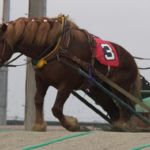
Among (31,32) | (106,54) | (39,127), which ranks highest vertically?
(31,32)

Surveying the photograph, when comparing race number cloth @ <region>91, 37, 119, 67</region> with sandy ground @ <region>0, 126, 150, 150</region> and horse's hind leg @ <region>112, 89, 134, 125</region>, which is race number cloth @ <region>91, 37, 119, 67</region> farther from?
sandy ground @ <region>0, 126, 150, 150</region>

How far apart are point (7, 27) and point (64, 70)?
99cm

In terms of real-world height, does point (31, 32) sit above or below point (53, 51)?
above

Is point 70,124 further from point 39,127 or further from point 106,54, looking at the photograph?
point 106,54

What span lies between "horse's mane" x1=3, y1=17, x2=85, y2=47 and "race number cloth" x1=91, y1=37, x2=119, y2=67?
0.69 metres

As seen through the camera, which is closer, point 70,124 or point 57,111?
point 57,111

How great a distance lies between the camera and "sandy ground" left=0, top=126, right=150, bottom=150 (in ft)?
17.7

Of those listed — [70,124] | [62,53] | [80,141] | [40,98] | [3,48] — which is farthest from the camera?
[40,98]

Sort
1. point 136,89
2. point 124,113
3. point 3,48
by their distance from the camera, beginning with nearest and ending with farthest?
point 3,48 < point 124,113 < point 136,89

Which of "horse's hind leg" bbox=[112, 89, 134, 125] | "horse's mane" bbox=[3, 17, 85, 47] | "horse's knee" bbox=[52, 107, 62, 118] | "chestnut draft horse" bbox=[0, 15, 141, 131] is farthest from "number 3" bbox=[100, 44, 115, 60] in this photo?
"horse's knee" bbox=[52, 107, 62, 118]

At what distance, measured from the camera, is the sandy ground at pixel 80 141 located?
5.39 m

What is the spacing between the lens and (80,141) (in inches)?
225

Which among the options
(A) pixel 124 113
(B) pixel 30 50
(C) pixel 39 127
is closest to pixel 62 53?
(B) pixel 30 50

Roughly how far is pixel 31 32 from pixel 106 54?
3.99ft
